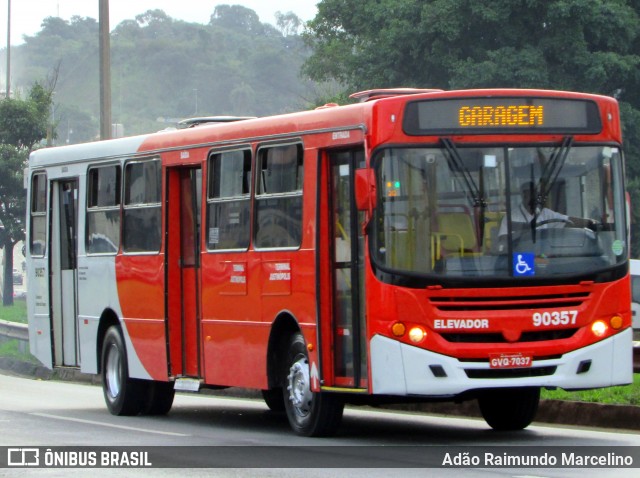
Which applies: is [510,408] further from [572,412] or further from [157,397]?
[157,397]

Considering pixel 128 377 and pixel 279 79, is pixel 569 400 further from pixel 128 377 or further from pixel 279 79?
pixel 279 79

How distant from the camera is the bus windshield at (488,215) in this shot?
1198 centimetres

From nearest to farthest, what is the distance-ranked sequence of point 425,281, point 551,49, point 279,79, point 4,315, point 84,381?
point 425,281 → point 84,381 → point 551,49 → point 4,315 → point 279,79

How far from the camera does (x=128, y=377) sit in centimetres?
1675

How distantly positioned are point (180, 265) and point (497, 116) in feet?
15.5

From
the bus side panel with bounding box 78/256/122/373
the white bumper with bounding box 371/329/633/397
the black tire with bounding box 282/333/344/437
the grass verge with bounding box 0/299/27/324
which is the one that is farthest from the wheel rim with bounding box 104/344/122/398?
the grass verge with bounding box 0/299/27/324

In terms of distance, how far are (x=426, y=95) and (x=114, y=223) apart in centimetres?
587

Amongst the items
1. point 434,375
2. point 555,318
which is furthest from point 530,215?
point 434,375

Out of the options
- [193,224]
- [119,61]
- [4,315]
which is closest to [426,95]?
Answer: [193,224]

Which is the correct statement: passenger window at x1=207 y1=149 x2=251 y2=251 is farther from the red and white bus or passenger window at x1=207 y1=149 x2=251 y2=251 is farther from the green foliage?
the green foliage

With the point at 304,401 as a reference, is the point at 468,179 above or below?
above

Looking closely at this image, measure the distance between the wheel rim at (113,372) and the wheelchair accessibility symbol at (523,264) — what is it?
6448 mm

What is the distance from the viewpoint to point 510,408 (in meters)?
13.7

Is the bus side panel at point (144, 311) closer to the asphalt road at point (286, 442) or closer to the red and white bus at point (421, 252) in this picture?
the asphalt road at point (286, 442)
